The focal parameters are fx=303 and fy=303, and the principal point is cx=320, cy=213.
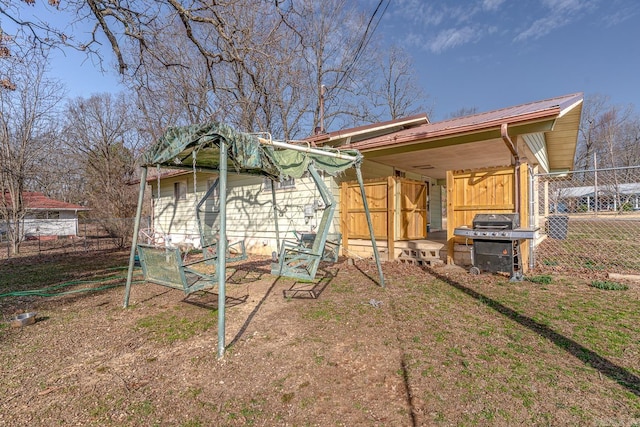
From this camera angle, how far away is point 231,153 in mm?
3684

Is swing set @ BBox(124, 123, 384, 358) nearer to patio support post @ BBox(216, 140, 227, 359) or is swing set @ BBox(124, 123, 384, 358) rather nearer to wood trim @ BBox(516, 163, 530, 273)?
patio support post @ BBox(216, 140, 227, 359)

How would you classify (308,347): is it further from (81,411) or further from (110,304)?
(110,304)

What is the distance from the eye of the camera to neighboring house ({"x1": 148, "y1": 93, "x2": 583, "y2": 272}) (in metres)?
5.92

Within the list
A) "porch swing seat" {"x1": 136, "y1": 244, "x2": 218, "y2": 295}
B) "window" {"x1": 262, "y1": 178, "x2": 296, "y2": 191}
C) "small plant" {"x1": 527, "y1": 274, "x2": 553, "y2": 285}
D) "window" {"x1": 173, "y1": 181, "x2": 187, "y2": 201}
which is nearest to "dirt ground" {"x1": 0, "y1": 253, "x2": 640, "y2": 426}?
"small plant" {"x1": 527, "y1": 274, "x2": 553, "y2": 285}

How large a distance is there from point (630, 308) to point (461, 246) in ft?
9.41

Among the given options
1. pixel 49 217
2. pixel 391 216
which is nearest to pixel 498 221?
pixel 391 216

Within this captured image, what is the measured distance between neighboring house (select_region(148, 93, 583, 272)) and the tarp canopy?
609 millimetres

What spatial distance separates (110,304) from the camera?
4926 mm

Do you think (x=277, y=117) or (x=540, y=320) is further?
(x=277, y=117)

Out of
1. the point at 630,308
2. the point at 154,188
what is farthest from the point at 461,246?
the point at 154,188

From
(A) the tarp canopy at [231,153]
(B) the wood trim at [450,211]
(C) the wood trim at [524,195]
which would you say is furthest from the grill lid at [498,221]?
(A) the tarp canopy at [231,153]

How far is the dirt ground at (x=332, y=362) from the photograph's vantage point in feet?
7.15

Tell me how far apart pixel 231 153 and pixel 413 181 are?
5.67 meters

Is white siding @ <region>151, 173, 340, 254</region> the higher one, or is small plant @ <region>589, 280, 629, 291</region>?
white siding @ <region>151, 173, 340, 254</region>
